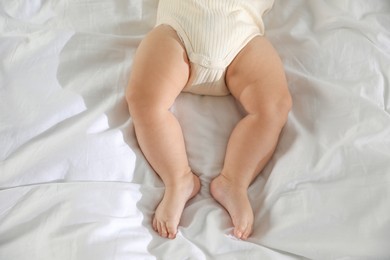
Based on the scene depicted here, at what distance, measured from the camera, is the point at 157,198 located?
97cm

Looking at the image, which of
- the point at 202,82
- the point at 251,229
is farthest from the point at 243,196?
the point at 202,82

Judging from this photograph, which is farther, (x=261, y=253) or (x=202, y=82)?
(x=202, y=82)

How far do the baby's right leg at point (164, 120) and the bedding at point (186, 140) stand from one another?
1.2 inches

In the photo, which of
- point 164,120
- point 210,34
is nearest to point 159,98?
point 164,120

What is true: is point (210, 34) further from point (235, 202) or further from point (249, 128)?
point (235, 202)

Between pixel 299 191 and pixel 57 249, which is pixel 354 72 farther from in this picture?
pixel 57 249

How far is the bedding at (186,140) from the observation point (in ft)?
2.84

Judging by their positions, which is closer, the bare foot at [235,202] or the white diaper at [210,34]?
the bare foot at [235,202]

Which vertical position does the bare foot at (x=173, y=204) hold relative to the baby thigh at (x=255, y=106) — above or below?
below

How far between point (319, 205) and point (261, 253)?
0.47ft

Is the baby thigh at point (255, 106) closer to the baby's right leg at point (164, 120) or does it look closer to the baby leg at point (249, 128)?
the baby leg at point (249, 128)

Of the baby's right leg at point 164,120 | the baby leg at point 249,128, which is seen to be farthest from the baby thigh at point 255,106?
the baby's right leg at point 164,120

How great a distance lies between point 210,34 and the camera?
1052 millimetres

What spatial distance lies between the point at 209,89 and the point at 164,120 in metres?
0.15
